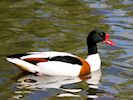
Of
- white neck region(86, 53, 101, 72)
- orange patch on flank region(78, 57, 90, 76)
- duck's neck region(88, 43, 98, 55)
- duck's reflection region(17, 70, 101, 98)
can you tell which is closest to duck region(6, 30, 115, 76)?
orange patch on flank region(78, 57, 90, 76)

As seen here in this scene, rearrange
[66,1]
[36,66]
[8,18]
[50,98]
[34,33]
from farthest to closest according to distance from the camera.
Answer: [66,1] < [8,18] < [34,33] < [36,66] < [50,98]

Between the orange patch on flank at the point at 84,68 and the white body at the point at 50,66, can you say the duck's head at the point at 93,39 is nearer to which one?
the orange patch on flank at the point at 84,68

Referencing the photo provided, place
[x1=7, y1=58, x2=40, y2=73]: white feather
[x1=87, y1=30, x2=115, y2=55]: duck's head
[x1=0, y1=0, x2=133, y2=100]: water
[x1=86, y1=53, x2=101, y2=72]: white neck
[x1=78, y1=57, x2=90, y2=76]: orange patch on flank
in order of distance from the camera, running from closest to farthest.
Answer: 1. [x1=0, y1=0, x2=133, y2=100]: water
2. [x1=7, y1=58, x2=40, y2=73]: white feather
3. [x1=78, y1=57, x2=90, y2=76]: orange patch on flank
4. [x1=86, y1=53, x2=101, y2=72]: white neck
5. [x1=87, y1=30, x2=115, y2=55]: duck's head

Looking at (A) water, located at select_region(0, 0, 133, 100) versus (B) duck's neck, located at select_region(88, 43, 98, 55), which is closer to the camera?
(A) water, located at select_region(0, 0, 133, 100)

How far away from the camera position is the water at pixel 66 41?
39.5 ft

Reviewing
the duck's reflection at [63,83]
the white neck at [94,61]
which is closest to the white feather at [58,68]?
the duck's reflection at [63,83]

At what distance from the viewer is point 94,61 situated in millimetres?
13336

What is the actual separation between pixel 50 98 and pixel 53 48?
10.9ft

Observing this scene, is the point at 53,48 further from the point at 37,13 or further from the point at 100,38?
the point at 37,13

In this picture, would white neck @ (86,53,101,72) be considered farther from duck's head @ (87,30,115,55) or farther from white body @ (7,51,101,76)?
white body @ (7,51,101,76)

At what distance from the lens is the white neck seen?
13320mm

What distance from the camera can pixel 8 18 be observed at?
1761 cm

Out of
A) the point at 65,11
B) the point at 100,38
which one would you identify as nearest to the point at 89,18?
the point at 65,11

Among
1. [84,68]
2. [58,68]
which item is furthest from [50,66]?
[84,68]
